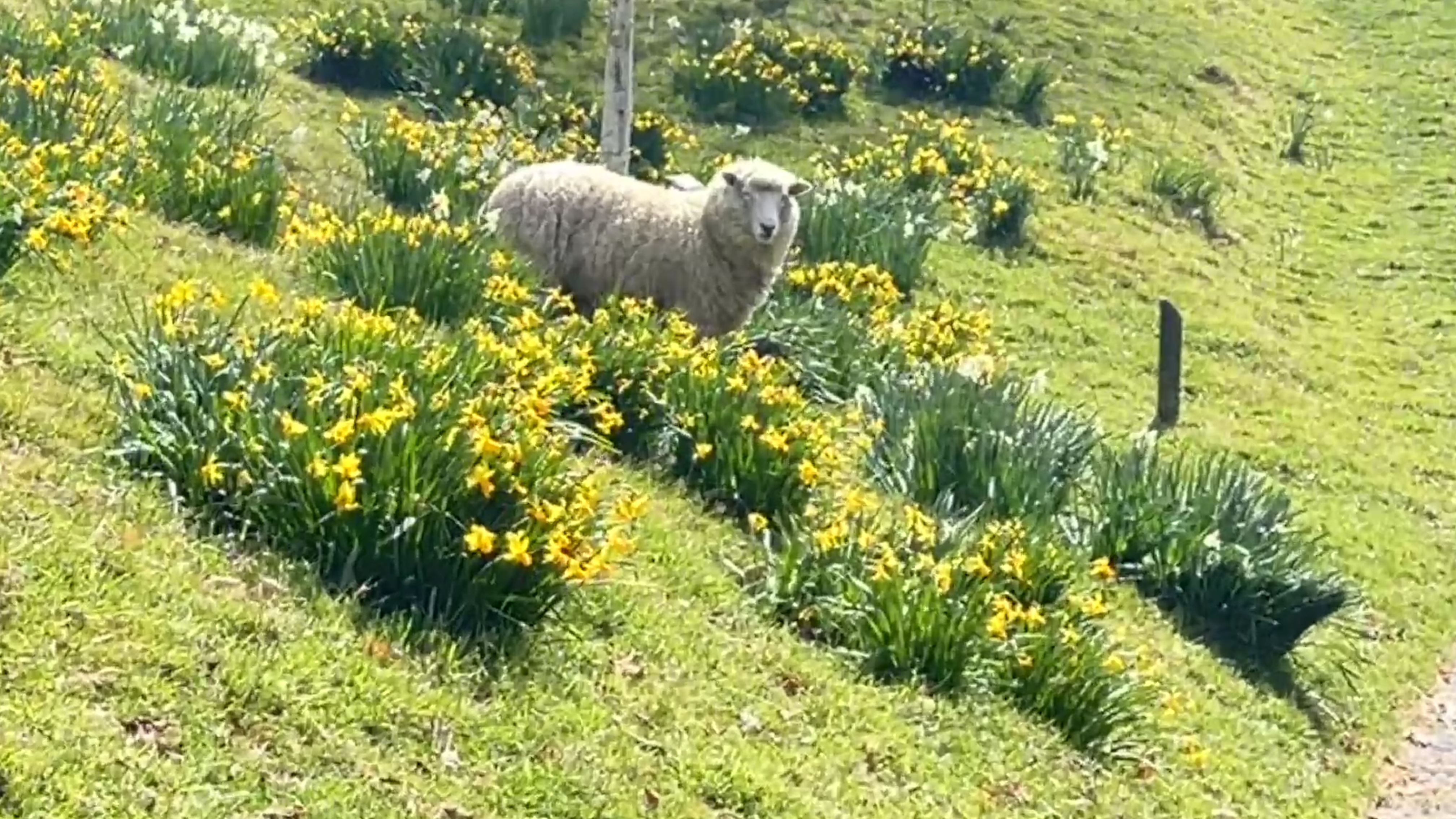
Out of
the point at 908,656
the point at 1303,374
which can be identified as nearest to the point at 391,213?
the point at 908,656

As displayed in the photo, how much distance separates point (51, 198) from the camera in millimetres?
7496

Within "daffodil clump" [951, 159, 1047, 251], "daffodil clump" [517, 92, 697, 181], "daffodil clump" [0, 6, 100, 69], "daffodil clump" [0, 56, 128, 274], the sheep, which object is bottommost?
"daffodil clump" [951, 159, 1047, 251]

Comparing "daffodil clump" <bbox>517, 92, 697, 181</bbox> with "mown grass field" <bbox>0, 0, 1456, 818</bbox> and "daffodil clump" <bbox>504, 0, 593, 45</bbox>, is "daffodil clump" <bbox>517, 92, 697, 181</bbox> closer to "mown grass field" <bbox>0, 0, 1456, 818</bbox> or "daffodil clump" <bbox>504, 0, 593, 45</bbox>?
"mown grass field" <bbox>0, 0, 1456, 818</bbox>

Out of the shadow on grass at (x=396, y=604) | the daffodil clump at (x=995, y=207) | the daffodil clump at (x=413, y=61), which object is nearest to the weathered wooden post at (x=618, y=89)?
the daffodil clump at (x=413, y=61)

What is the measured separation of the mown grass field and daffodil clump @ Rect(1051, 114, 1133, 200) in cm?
26

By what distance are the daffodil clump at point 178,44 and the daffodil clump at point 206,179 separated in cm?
268

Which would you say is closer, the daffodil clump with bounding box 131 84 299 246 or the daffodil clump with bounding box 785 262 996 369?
the daffodil clump with bounding box 131 84 299 246

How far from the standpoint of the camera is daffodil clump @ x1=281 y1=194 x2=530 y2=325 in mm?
8680

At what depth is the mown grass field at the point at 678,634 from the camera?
15.6ft

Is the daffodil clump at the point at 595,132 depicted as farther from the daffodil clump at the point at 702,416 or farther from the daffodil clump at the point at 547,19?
the daffodil clump at the point at 702,416

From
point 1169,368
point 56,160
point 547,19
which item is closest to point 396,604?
point 56,160

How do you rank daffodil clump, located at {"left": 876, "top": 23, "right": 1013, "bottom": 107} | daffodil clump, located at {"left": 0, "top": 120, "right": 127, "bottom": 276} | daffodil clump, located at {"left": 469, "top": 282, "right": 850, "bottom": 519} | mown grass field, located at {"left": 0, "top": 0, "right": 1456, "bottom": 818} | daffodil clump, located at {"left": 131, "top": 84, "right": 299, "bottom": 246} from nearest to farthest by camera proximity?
1. mown grass field, located at {"left": 0, "top": 0, "right": 1456, "bottom": 818}
2. daffodil clump, located at {"left": 0, "top": 120, "right": 127, "bottom": 276}
3. daffodil clump, located at {"left": 469, "top": 282, "right": 850, "bottom": 519}
4. daffodil clump, located at {"left": 131, "top": 84, "right": 299, "bottom": 246}
5. daffodil clump, located at {"left": 876, "top": 23, "right": 1013, "bottom": 107}

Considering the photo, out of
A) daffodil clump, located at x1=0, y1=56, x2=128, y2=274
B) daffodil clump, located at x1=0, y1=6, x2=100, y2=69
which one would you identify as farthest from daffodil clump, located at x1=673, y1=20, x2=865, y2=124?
daffodil clump, located at x1=0, y1=56, x2=128, y2=274

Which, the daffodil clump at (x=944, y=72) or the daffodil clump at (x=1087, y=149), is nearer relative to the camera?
the daffodil clump at (x=1087, y=149)
